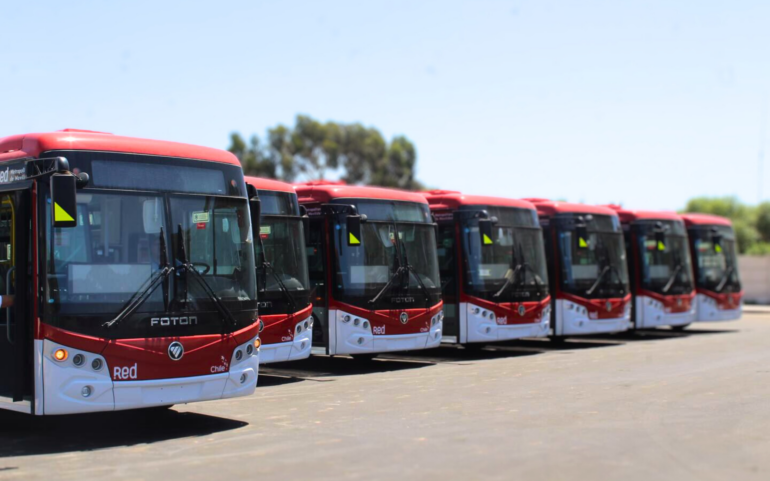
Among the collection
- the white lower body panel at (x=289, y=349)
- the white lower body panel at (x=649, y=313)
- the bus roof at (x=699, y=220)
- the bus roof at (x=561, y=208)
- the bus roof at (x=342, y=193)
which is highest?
the bus roof at (x=342, y=193)

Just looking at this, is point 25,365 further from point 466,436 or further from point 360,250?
point 360,250

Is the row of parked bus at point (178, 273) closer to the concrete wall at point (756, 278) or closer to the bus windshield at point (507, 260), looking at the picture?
the bus windshield at point (507, 260)

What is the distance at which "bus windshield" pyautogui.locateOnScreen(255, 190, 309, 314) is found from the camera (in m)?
14.6

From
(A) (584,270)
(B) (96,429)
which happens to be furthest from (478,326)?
(B) (96,429)

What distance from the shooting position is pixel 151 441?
9.74m

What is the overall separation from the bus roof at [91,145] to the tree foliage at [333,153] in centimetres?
7237

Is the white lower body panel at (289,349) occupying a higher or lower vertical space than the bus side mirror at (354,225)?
lower

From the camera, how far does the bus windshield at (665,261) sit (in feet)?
79.5

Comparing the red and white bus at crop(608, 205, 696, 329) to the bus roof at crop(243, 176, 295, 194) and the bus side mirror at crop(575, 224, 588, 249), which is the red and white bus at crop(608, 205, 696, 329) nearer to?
the bus side mirror at crop(575, 224, 588, 249)

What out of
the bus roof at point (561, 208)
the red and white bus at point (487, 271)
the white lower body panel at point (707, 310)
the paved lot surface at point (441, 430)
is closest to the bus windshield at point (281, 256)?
the paved lot surface at point (441, 430)

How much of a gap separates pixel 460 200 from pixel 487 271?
1.44 metres

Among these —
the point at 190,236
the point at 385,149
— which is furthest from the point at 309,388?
the point at 385,149

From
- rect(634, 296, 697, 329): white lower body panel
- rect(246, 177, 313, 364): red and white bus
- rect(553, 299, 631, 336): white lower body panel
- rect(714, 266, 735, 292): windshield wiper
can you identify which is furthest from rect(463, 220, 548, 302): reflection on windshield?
rect(714, 266, 735, 292): windshield wiper

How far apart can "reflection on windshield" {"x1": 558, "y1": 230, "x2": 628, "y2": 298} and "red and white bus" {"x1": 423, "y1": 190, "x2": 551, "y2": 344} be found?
1880mm
